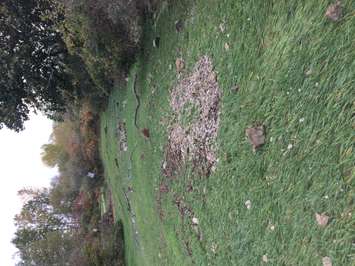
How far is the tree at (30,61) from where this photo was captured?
9.74 metres

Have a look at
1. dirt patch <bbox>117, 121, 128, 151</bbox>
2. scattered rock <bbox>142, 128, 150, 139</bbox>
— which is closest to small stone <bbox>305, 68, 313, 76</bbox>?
scattered rock <bbox>142, 128, 150, 139</bbox>

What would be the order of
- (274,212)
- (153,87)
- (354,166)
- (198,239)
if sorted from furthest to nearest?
(153,87)
(198,239)
(274,212)
(354,166)

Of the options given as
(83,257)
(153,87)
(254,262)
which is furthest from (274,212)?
(83,257)

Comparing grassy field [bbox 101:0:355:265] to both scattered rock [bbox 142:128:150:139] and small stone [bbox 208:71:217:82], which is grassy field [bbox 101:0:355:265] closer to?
small stone [bbox 208:71:217:82]

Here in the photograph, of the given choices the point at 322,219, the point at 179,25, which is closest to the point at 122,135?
the point at 179,25

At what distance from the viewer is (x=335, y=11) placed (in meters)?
3.45

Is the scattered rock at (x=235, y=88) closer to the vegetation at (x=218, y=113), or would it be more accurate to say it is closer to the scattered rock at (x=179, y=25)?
the vegetation at (x=218, y=113)

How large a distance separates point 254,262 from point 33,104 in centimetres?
929

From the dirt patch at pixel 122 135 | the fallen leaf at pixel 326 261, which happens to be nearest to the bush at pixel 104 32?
the dirt patch at pixel 122 135

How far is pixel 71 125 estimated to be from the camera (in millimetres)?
20094

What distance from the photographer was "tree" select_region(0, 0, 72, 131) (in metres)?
9.74

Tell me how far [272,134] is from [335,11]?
1442mm

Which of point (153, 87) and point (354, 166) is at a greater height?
point (153, 87)

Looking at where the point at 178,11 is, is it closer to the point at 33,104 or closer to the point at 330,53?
the point at 330,53
